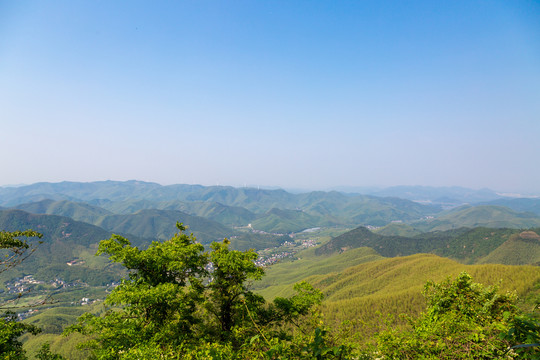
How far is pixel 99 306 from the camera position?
17950 cm

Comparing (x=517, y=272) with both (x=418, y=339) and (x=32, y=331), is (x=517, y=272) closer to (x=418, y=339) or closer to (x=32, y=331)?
(x=418, y=339)

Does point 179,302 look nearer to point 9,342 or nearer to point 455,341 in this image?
point 9,342

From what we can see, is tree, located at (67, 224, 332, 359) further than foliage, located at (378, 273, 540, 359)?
Yes

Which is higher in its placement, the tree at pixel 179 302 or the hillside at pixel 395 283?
the tree at pixel 179 302

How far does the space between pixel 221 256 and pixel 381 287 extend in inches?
5950

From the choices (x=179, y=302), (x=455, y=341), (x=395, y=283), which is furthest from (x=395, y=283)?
(x=455, y=341)

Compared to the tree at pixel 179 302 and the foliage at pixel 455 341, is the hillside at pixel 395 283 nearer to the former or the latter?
the tree at pixel 179 302

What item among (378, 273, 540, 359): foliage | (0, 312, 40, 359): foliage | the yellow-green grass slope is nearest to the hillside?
the yellow-green grass slope

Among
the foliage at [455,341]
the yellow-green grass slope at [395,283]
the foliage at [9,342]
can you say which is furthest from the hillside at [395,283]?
the foliage at [455,341]

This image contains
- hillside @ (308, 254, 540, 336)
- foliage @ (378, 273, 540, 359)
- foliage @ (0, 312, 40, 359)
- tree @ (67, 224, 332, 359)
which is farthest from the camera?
hillside @ (308, 254, 540, 336)

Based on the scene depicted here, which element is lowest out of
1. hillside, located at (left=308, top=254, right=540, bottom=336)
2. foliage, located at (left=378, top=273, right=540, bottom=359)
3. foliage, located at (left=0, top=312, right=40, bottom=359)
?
hillside, located at (left=308, top=254, right=540, bottom=336)

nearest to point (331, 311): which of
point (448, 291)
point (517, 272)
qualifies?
point (517, 272)

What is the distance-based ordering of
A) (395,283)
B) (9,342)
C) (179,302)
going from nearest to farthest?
(9,342) → (179,302) → (395,283)

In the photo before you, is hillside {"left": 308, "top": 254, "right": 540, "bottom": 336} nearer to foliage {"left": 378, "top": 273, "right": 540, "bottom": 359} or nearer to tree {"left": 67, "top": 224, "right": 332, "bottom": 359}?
tree {"left": 67, "top": 224, "right": 332, "bottom": 359}
